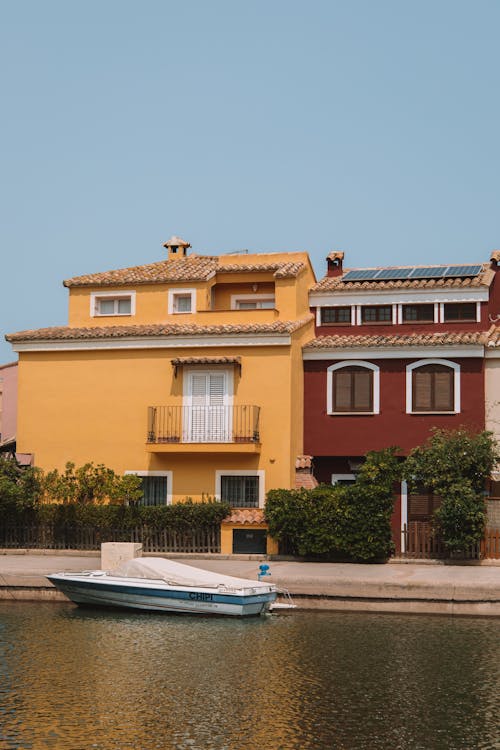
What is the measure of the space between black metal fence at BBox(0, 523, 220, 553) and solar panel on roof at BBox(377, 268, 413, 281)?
39.6 feet

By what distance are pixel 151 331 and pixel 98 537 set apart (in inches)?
285

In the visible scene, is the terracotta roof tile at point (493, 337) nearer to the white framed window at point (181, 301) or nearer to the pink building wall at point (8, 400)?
the white framed window at point (181, 301)

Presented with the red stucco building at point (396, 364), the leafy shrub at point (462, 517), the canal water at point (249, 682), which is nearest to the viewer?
the canal water at point (249, 682)

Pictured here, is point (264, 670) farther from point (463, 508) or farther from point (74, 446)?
point (74, 446)

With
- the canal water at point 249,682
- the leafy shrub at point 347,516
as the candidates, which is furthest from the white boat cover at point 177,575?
the leafy shrub at point 347,516

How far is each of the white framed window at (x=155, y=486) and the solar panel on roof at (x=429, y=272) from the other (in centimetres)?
1187

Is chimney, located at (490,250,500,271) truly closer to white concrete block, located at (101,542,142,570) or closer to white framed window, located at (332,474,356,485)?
white framed window, located at (332,474,356,485)

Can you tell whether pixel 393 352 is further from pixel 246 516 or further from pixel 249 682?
pixel 249 682

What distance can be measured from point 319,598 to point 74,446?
13054 mm

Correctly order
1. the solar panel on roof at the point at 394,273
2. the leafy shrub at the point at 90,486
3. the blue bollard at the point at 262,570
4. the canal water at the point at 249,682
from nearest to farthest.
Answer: the canal water at the point at 249,682
the blue bollard at the point at 262,570
the leafy shrub at the point at 90,486
the solar panel on roof at the point at 394,273

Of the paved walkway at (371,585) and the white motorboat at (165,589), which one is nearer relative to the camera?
the white motorboat at (165,589)

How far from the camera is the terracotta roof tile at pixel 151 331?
35.0m

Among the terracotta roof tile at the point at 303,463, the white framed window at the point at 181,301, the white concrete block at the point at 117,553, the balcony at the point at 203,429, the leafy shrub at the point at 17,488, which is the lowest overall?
the white concrete block at the point at 117,553

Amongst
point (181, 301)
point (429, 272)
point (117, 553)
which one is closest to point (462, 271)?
point (429, 272)
